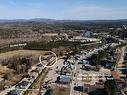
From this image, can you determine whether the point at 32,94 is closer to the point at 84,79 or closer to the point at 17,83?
the point at 17,83

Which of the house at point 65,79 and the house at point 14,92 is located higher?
the house at point 14,92

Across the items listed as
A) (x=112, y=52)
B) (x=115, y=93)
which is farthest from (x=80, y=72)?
(x=112, y=52)

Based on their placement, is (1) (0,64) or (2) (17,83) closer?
(2) (17,83)

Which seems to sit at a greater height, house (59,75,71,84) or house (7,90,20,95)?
house (7,90,20,95)

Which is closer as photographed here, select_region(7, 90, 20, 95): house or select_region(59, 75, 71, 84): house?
select_region(7, 90, 20, 95): house

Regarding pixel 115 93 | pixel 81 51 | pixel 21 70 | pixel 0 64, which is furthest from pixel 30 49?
pixel 115 93

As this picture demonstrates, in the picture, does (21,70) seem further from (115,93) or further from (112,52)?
(112,52)

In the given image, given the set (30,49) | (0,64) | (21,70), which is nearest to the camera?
(21,70)

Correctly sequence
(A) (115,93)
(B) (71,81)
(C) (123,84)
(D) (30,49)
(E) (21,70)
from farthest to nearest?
(D) (30,49) → (E) (21,70) → (B) (71,81) → (C) (123,84) → (A) (115,93)

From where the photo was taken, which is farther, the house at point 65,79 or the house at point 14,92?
the house at point 65,79

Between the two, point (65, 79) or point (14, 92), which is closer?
point (14, 92)
